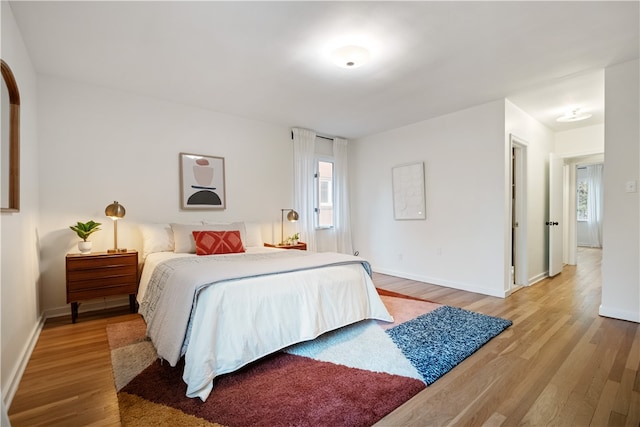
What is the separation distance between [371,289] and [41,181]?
11.3 ft

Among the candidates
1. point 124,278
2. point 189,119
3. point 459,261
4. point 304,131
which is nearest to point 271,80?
point 189,119

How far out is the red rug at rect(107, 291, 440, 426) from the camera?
1498 millimetres

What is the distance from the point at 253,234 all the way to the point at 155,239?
115 centimetres

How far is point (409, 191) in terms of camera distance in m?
4.67

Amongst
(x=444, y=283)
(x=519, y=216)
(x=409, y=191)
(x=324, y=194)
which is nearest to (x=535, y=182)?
(x=519, y=216)

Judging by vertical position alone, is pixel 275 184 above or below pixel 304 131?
below

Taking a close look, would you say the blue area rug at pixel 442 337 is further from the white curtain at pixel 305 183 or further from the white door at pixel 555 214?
the white door at pixel 555 214

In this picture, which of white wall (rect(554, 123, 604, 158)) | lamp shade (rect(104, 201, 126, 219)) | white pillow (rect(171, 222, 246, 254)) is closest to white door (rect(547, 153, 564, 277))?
white wall (rect(554, 123, 604, 158))

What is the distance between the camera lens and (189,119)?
3.86 m

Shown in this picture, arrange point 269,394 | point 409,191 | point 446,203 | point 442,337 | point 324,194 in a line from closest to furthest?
1. point 269,394
2. point 442,337
3. point 446,203
4. point 409,191
5. point 324,194

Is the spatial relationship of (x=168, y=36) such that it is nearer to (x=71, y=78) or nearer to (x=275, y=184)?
(x=71, y=78)

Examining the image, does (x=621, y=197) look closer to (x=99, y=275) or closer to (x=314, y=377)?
(x=314, y=377)

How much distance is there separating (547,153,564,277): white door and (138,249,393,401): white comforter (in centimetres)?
348

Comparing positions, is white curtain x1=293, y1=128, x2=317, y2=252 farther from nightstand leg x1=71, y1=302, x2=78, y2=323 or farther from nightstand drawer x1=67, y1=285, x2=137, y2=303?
nightstand leg x1=71, y1=302, x2=78, y2=323
